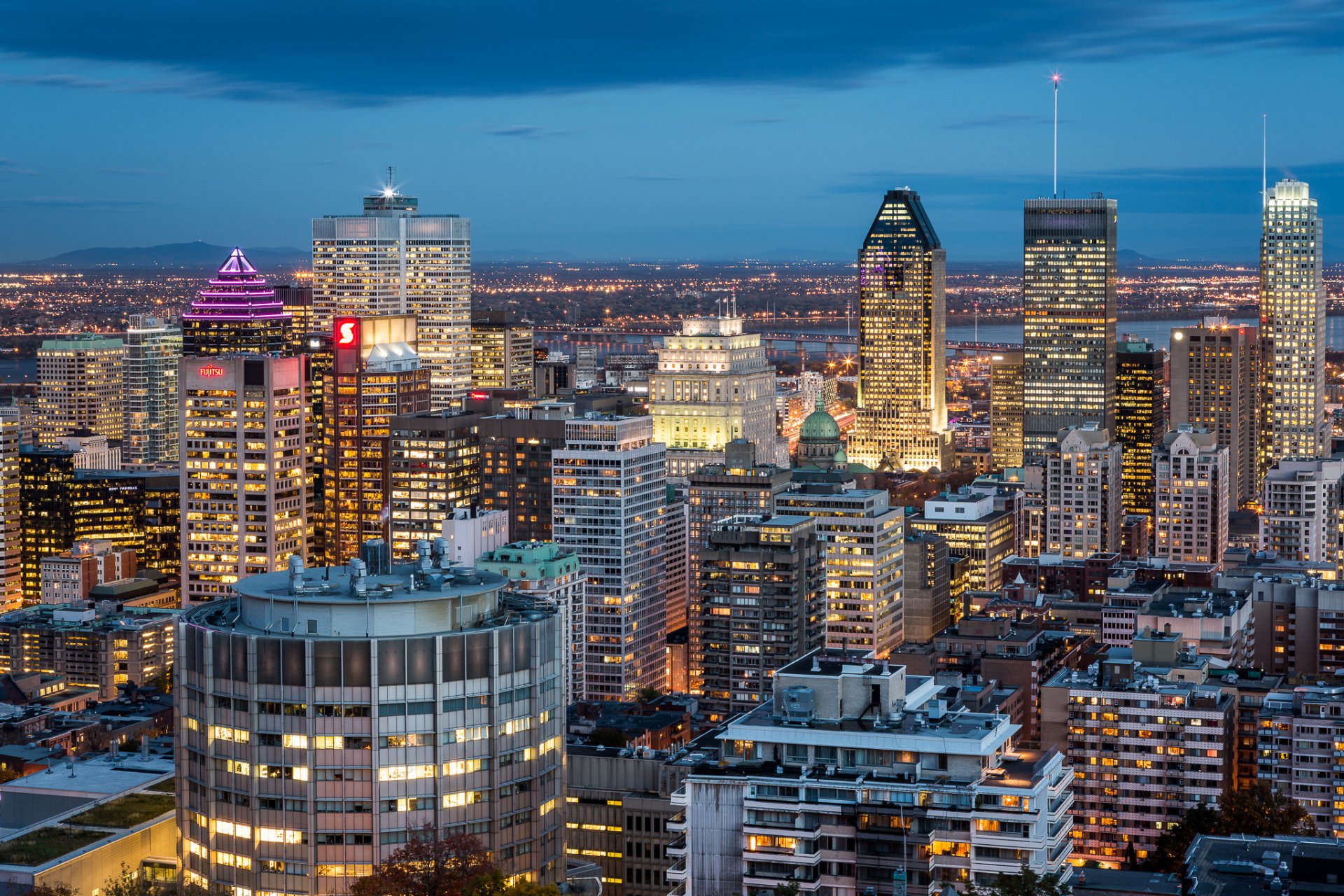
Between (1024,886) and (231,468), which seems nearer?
(1024,886)

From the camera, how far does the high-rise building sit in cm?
17975

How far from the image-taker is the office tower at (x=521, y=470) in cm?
16962

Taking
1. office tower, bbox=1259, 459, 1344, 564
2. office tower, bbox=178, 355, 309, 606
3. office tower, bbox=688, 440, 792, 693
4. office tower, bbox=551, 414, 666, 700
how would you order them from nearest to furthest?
office tower, bbox=551, 414, 666, 700 → office tower, bbox=178, 355, 309, 606 → office tower, bbox=688, 440, 792, 693 → office tower, bbox=1259, 459, 1344, 564

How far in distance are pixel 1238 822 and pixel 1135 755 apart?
38.9ft

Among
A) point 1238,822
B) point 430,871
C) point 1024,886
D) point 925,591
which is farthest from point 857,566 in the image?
point 430,871

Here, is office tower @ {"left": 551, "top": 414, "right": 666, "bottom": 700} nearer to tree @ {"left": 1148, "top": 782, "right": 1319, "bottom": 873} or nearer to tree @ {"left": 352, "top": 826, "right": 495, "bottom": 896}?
tree @ {"left": 1148, "top": 782, "right": 1319, "bottom": 873}

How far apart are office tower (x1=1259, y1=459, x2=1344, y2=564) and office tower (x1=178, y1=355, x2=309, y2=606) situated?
274 ft

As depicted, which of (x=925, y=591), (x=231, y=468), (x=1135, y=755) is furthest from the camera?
(x=231, y=468)

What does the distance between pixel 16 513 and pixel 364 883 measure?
140729 millimetres

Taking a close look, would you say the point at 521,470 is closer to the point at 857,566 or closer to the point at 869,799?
the point at 857,566

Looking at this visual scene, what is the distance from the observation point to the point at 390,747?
6650cm

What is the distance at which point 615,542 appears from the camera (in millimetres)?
157625

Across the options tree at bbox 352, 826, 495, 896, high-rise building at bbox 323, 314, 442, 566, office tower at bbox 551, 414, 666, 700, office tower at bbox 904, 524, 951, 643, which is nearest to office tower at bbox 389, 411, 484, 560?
high-rise building at bbox 323, 314, 442, 566

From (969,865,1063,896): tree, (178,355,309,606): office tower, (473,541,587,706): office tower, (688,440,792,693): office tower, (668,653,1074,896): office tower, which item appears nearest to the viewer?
(969,865,1063,896): tree
